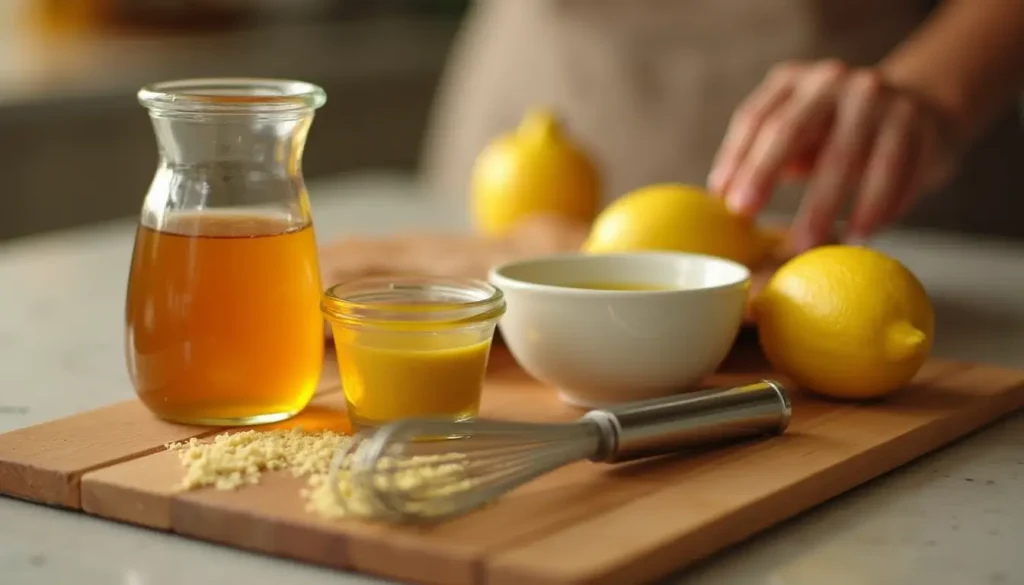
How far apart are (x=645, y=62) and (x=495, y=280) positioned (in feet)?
3.46

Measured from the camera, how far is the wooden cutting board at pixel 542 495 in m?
0.63

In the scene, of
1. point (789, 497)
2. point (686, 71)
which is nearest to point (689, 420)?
point (789, 497)

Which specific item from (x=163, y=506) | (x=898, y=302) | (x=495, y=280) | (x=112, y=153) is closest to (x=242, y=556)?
(x=163, y=506)

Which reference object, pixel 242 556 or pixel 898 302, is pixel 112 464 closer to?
pixel 242 556

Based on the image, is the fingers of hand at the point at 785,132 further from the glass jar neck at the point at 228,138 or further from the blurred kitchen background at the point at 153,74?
the blurred kitchen background at the point at 153,74

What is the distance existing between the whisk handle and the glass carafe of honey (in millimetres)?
216

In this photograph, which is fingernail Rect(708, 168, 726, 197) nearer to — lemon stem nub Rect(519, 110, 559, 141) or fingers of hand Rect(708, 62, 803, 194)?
fingers of hand Rect(708, 62, 803, 194)

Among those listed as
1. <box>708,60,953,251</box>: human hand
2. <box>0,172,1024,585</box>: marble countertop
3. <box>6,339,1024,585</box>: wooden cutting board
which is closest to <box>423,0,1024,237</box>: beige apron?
<box>708,60,953,251</box>: human hand

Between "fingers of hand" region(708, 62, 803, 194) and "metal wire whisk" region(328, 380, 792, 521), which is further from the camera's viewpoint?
"fingers of hand" region(708, 62, 803, 194)

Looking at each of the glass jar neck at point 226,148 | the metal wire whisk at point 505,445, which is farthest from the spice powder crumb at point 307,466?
the glass jar neck at point 226,148

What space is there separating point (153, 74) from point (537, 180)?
145 cm

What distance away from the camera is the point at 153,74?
2678mm

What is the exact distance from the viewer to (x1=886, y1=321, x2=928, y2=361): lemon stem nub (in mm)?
893

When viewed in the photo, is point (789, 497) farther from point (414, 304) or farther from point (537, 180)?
point (537, 180)
